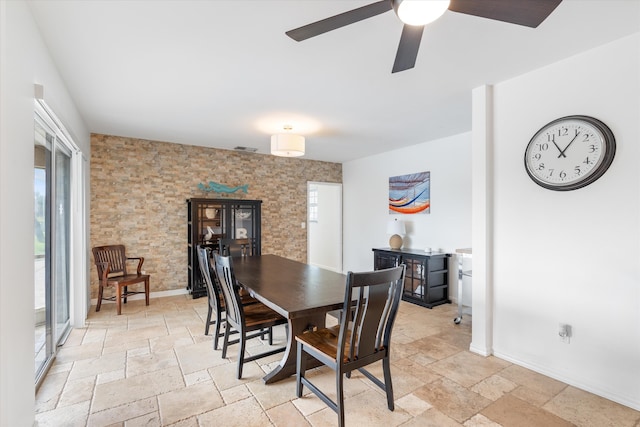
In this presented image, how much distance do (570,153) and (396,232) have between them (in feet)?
9.67

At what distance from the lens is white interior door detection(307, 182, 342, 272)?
6762 mm

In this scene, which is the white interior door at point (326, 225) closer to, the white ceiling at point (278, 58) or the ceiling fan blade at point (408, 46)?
the white ceiling at point (278, 58)

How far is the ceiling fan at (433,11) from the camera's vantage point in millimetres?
1286

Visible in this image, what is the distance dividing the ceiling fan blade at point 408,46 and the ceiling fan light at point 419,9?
129 millimetres

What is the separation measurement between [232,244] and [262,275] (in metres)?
1.61

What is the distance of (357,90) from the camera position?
113 inches

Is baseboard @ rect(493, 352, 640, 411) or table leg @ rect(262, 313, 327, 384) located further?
table leg @ rect(262, 313, 327, 384)

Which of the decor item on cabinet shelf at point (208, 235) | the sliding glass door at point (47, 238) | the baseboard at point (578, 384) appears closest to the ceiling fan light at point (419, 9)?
the sliding glass door at point (47, 238)

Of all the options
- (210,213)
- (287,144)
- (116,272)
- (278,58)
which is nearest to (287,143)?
(287,144)

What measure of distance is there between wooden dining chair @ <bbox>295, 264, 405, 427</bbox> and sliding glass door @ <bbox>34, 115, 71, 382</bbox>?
215 centimetres

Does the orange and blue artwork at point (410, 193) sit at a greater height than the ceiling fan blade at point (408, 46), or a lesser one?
lesser

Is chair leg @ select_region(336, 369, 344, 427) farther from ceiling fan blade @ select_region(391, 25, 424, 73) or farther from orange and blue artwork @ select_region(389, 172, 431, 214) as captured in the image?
orange and blue artwork @ select_region(389, 172, 431, 214)

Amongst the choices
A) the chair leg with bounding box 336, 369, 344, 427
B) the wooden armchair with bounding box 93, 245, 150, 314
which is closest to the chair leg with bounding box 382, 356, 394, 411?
the chair leg with bounding box 336, 369, 344, 427

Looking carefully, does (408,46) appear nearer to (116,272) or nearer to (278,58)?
(278,58)
